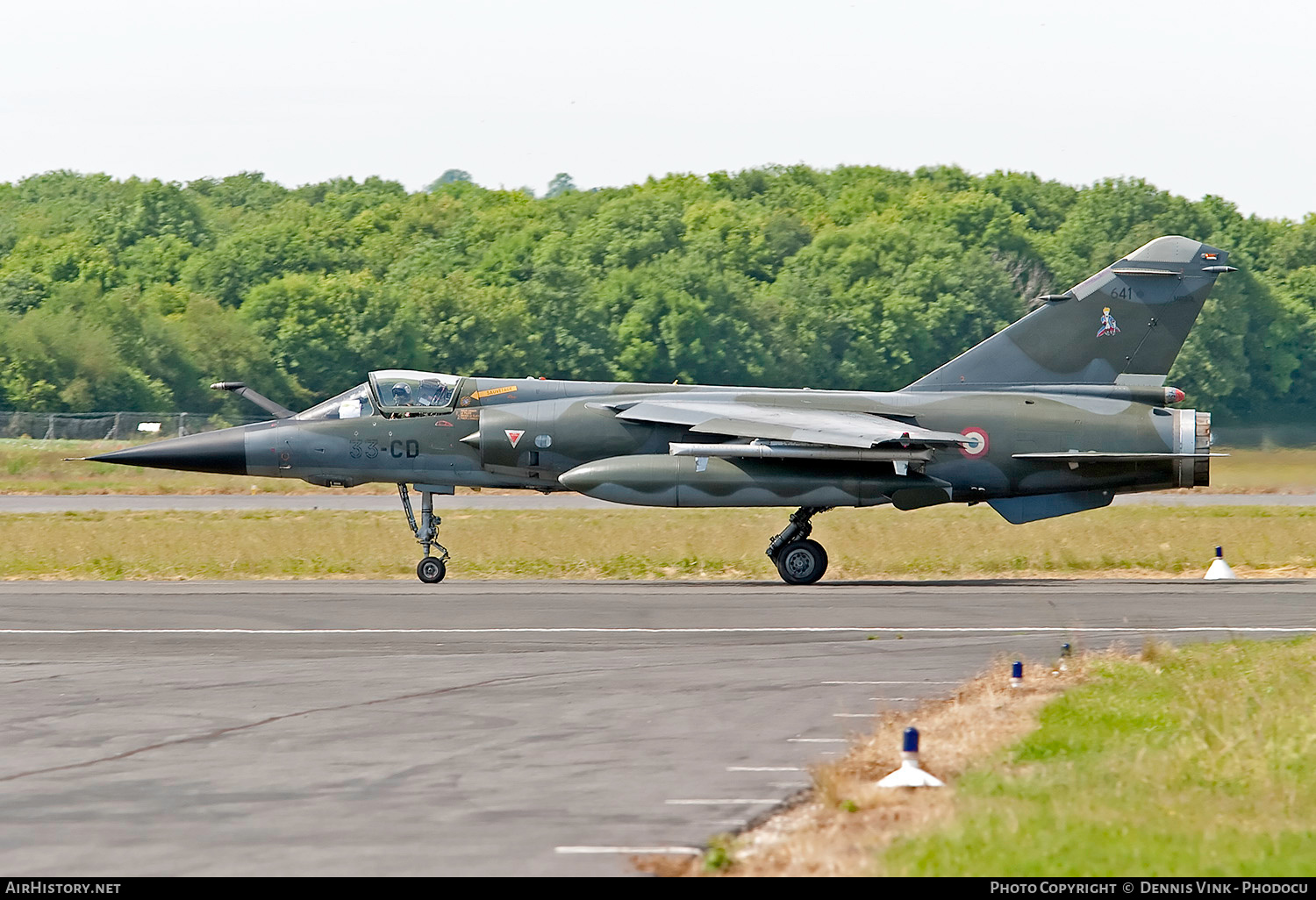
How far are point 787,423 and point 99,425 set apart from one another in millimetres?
42665

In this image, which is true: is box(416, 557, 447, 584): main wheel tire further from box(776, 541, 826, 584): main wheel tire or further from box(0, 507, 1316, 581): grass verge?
box(776, 541, 826, 584): main wheel tire

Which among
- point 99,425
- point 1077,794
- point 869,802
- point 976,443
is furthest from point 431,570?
point 99,425

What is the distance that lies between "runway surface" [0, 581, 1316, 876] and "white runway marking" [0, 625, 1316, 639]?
3.0 inches

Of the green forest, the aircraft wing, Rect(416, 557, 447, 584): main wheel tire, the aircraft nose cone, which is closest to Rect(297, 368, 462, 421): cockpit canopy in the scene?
the aircraft nose cone

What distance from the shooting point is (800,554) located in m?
22.1

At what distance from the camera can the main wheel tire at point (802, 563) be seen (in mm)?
22031

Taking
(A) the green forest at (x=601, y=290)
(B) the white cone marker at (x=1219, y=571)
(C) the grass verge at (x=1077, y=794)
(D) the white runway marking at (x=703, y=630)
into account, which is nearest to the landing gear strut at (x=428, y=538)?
(D) the white runway marking at (x=703, y=630)

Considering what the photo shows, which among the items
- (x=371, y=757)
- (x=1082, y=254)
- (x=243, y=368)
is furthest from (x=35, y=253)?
(x=371, y=757)

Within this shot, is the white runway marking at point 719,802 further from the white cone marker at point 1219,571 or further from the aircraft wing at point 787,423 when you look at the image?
the white cone marker at point 1219,571

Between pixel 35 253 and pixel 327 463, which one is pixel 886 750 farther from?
pixel 35 253

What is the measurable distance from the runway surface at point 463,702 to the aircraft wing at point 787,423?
2100 mm

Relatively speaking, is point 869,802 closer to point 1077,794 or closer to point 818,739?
point 1077,794

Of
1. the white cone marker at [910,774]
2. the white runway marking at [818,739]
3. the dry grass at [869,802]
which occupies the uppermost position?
the white cone marker at [910,774]

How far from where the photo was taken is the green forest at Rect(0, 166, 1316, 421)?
68.5 metres
